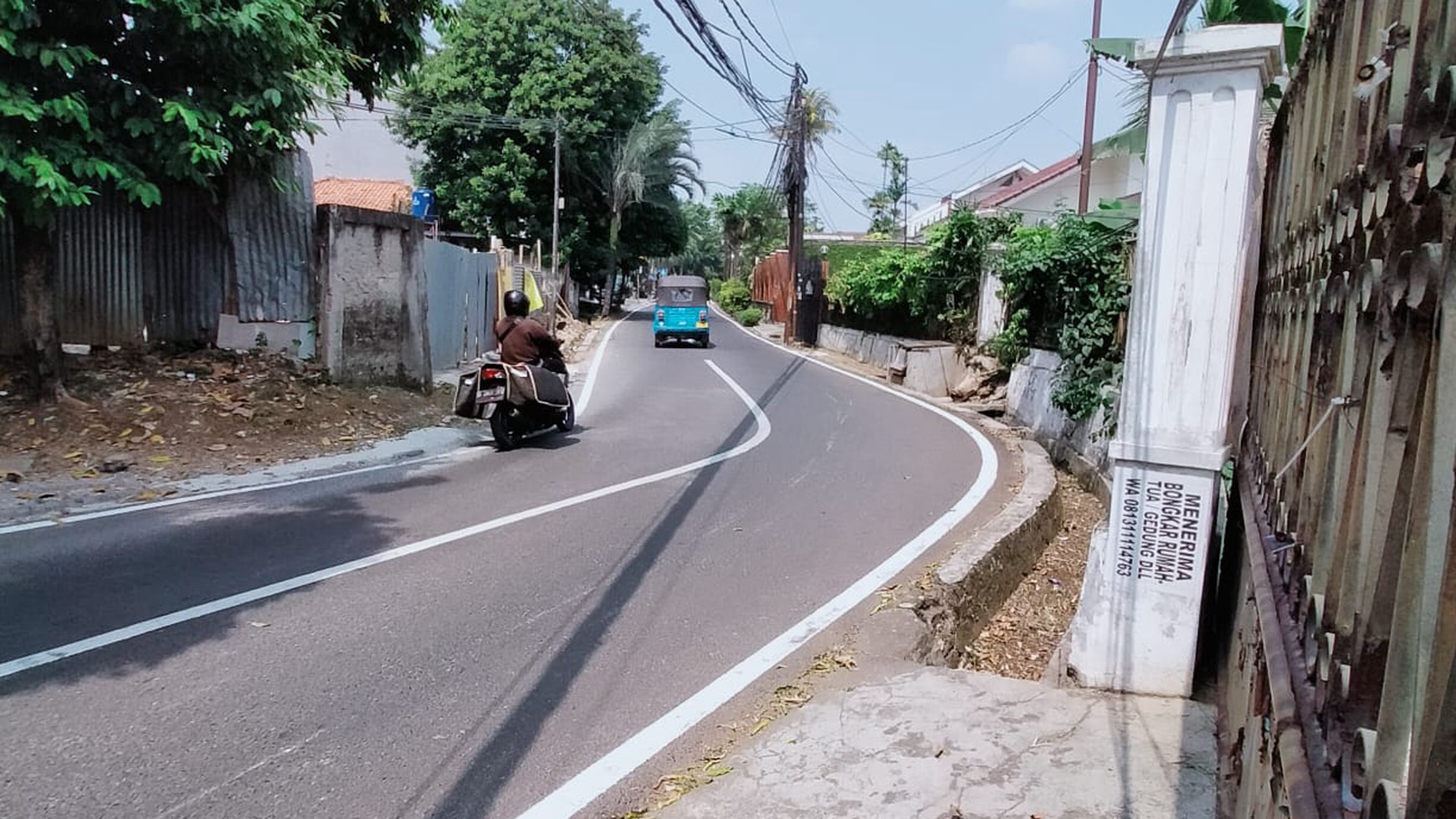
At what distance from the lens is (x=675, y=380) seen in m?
19.3

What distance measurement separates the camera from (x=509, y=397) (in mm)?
10305

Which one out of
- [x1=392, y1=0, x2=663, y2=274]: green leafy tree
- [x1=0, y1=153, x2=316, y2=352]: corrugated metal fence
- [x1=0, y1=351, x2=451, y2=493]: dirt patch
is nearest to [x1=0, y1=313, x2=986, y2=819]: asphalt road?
[x1=0, y1=351, x2=451, y2=493]: dirt patch

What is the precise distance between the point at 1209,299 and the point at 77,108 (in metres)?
8.71

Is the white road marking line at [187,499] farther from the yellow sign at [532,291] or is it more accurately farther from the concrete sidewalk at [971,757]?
the yellow sign at [532,291]

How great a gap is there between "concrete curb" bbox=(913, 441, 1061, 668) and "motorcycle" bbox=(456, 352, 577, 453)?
205 inches

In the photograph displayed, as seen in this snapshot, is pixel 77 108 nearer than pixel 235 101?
Yes

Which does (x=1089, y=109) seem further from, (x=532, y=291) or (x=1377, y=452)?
(x=1377, y=452)

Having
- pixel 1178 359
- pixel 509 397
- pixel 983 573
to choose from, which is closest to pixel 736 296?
pixel 509 397

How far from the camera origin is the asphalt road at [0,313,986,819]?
11.7ft

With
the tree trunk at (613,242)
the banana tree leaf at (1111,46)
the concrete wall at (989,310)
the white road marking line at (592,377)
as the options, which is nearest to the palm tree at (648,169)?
the tree trunk at (613,242)

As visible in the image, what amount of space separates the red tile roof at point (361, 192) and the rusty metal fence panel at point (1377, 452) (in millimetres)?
31656

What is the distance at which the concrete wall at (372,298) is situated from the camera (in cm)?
1216

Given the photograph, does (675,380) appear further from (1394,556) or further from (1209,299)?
(1394,556)

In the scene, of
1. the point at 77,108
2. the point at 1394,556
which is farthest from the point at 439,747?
the point at 77,108
